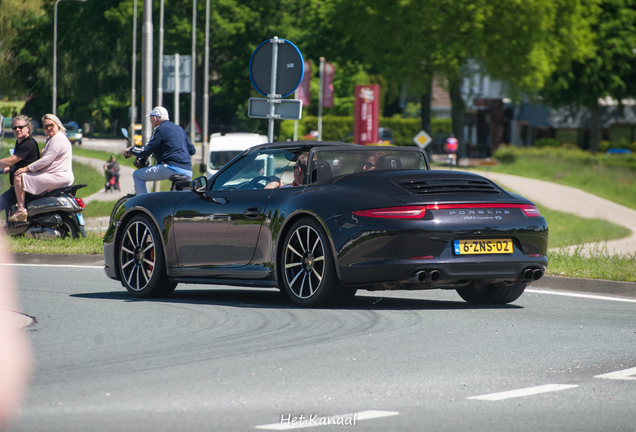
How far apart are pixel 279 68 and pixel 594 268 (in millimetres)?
4714

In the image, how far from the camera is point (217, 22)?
67125mm

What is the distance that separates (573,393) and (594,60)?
58814 millimetres

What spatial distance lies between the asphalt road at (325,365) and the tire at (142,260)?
0.84 feet

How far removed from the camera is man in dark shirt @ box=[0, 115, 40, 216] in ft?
45.7

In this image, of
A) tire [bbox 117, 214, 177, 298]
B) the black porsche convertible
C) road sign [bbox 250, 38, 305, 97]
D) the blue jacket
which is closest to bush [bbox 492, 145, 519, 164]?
road sign [bbox 250, 38, 305, 97]

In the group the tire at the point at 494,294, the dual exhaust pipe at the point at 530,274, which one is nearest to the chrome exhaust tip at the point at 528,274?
the dual exhaust pipe at the point at 530,274

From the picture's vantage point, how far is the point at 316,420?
4.71 m

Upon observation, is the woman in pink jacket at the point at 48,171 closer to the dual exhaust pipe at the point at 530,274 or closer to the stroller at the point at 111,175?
the dual exhaust pipe at the point at 530,274

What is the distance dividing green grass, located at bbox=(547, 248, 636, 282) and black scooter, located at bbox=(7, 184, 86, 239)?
616cm

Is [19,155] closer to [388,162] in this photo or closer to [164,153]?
[164,153]

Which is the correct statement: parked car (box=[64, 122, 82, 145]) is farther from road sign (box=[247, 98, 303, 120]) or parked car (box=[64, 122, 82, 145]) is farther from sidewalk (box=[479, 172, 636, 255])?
sidewalk (box=[479, 172, 636, 255])

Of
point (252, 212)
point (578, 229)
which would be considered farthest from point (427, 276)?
point (578, 229)

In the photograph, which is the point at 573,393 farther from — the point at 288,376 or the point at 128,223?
the point at 128,223

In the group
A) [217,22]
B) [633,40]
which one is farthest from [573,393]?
[217,22]
